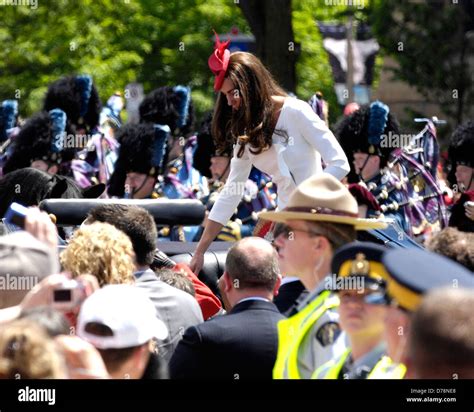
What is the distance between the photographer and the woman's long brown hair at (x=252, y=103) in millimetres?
7180

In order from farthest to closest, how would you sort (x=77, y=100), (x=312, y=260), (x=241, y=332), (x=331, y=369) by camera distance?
(x=77, y=100)
(x=241, y=332)
(x=312, y=260)
(x=331, y=369)

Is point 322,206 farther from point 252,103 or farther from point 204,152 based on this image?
point 204,152

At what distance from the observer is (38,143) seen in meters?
11.8

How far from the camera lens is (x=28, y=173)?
8.00 m

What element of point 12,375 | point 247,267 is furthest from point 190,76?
point 12,375

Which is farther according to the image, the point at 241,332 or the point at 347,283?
the point at 241,332

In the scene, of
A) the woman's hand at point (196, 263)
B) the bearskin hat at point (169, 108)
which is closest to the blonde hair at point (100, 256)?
the woman's hand at point (196, 263)

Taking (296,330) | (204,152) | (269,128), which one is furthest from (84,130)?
(296,330)

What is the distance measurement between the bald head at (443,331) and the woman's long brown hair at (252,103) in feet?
12.6

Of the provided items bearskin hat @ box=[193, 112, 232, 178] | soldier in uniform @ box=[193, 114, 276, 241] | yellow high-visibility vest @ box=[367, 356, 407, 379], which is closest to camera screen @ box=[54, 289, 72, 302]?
yellow high-visibility vest @ box=[367, 356, 407, 379]

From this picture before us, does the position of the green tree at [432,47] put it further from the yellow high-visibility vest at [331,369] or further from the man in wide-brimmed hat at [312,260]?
the yellow high-visibility vest at [331,369]

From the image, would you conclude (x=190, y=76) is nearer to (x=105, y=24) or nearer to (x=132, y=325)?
(x=105, y=24)

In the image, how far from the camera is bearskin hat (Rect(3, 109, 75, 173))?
11688 mm

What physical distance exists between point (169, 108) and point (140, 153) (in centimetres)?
256
